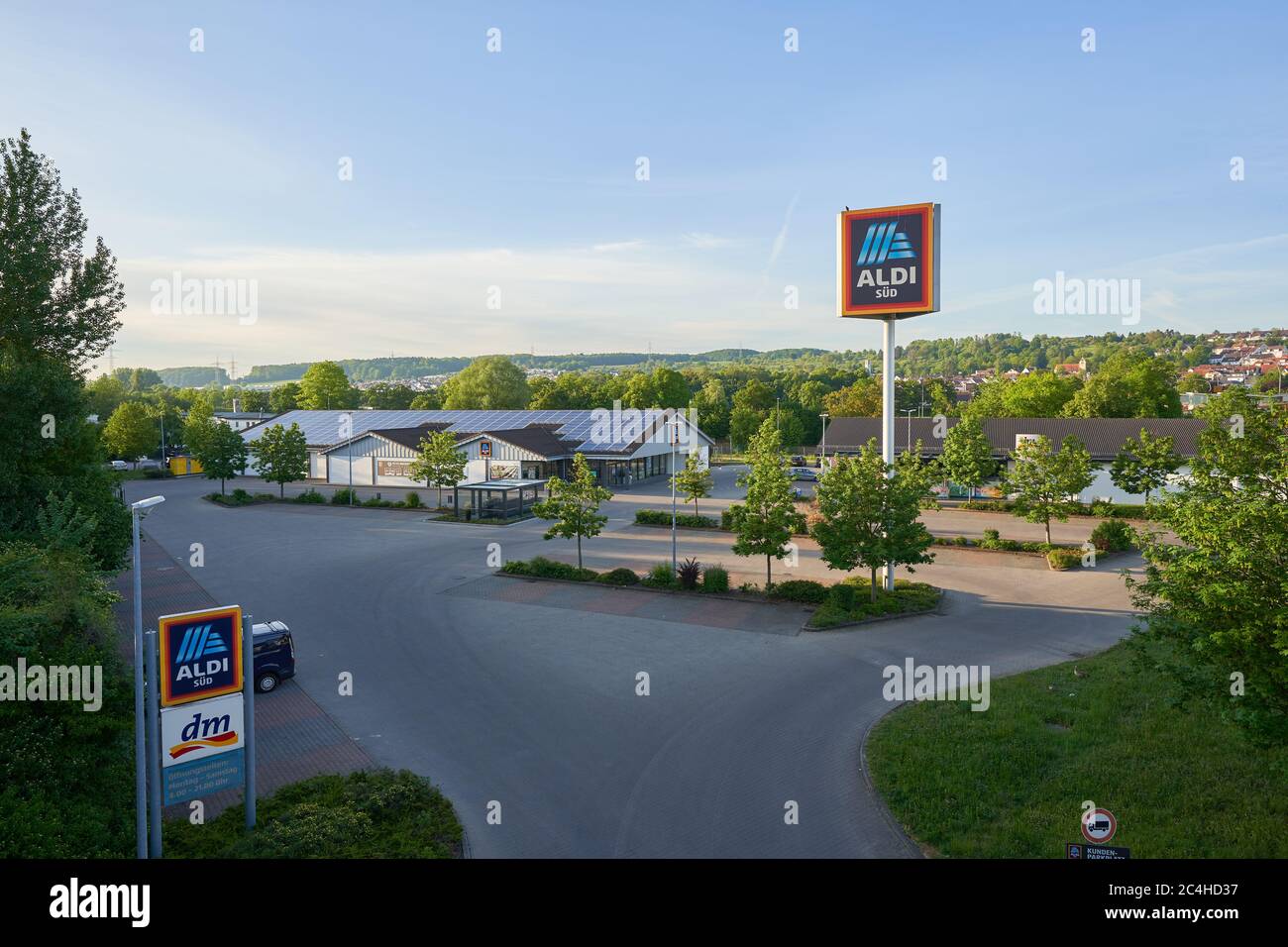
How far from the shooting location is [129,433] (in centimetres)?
7525

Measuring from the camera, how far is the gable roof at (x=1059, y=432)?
5375cm

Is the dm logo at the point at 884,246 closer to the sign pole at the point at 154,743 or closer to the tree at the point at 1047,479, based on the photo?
the tree at the point at 1047,479

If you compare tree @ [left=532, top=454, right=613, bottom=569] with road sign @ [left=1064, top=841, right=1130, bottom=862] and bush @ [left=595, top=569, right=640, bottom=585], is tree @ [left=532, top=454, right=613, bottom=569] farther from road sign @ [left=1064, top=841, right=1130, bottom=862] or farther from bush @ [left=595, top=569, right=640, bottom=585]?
road sign @ [left=1064, top=841, right=1130, bottom=862]

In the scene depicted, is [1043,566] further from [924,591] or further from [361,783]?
[361,783]

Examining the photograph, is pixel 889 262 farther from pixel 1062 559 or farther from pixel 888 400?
pixel 1062 559

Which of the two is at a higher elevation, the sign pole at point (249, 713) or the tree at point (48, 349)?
the tree at point (48, 349)

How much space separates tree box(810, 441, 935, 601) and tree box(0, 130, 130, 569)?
22463 mm

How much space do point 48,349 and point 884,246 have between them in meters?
29.1

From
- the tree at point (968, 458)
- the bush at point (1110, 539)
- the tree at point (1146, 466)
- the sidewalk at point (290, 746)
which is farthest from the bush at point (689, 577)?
the tree at point (1146, 466)

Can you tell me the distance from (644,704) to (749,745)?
3198 mm

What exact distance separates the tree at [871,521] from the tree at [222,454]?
156 feet

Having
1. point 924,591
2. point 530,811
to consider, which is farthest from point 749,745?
point 924,591

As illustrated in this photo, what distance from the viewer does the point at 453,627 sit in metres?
24.8
